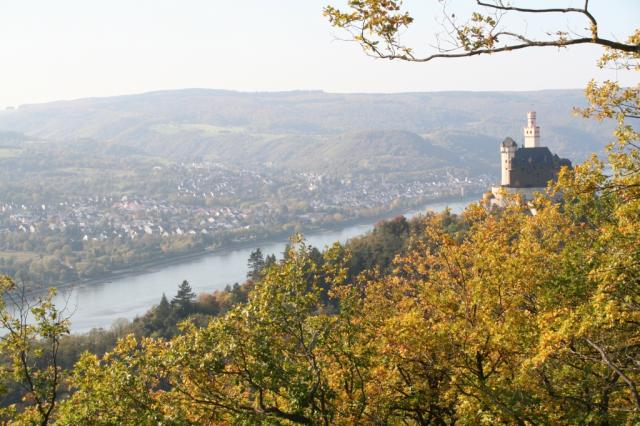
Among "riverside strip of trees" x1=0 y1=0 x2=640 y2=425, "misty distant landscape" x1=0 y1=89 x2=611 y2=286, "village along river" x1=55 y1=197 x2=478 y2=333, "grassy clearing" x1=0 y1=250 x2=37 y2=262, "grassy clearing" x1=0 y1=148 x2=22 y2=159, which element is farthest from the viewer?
"grassy clearing" x1=0 y1=148 x2=22 y2=159

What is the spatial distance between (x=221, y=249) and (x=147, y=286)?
24.6 m

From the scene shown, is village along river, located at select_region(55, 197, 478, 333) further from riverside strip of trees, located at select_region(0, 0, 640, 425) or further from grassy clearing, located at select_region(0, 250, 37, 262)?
riverside strip of trees, located at select_region(0, 0, 640, 425)

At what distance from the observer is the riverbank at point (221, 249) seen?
72.2 meters

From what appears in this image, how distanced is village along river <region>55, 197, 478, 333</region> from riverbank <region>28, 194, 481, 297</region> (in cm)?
74

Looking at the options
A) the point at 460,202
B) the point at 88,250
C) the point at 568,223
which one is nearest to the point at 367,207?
the point at 460,202

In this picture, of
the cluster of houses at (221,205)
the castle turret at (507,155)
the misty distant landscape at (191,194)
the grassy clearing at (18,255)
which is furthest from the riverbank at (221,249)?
the castle turret at (507,155)

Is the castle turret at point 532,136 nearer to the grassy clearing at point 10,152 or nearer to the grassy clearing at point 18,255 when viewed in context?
the grassy clearing at point 18,255

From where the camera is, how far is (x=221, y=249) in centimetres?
8994

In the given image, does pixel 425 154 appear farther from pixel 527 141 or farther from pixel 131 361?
pixel 131 361

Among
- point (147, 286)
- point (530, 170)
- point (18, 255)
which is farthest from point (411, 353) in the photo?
point (18, 255)

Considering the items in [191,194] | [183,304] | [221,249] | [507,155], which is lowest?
[221,249]

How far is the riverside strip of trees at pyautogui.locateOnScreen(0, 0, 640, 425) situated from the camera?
7.21 meters

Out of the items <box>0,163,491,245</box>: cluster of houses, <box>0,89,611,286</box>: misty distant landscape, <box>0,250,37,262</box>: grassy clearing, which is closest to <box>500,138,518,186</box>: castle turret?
<box>0,89,611,286</box>: misty distant landscape

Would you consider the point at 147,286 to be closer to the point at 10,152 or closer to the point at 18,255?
the point at 18,255
